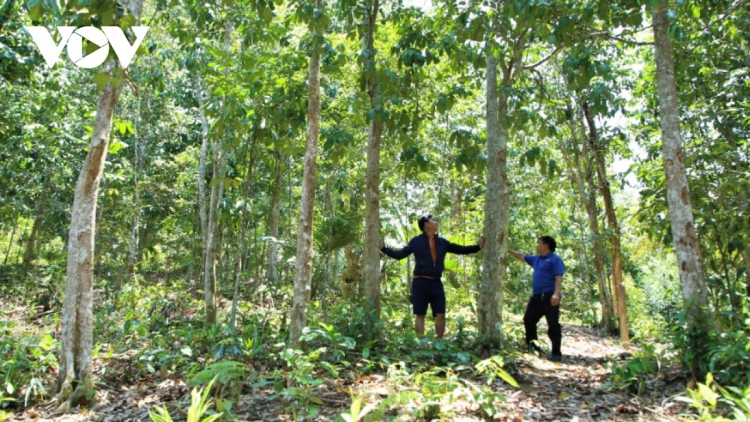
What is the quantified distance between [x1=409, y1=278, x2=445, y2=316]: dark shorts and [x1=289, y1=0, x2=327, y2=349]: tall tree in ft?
5.41

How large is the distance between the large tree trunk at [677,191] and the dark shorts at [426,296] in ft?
8.23

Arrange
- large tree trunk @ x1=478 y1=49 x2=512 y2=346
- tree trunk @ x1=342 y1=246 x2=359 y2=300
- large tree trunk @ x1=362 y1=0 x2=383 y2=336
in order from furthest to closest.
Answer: tree trunk @ x1=342 y1=246 x2=359 y2=300 < large tree trunk @ x1=362 y1=0 x2=383 y2=336 < large tree trunk @ x1=478 y1=49 x2=512 y2=346

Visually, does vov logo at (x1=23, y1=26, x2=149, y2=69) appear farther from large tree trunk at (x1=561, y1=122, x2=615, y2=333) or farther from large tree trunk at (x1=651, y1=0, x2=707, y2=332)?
large tree trunk at (x1=561, y1=122, x2=615, y2=333)

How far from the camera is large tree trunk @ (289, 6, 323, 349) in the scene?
4.63 meters

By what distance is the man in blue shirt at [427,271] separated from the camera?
5.95 m

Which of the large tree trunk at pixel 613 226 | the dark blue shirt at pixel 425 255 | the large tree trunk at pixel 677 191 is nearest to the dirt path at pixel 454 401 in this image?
the large tree trunk at pixel 677 191

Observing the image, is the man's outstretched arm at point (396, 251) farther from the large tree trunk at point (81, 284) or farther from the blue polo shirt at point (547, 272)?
the large tree trunk at point (81, 284)

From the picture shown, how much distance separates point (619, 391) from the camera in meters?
4.28

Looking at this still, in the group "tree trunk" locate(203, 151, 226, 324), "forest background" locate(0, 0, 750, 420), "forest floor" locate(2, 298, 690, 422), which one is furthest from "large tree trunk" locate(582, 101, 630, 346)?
"tree trunk" locate(203, 151, 226, 324)

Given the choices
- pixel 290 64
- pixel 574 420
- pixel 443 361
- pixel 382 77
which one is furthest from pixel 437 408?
pixel 290 64

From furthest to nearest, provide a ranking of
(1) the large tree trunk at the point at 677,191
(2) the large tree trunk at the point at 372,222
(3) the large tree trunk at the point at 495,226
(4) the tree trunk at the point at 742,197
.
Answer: (4) the tree trunk at the point at 742,197 → (2) the large tree trunk at the point at 372,222 → (3) the large tree trunk at the point at 495,226 → (1) the large tree trunk at the point at 677,191

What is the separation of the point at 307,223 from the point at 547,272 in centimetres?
306

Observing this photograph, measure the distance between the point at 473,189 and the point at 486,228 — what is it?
23.3 ft

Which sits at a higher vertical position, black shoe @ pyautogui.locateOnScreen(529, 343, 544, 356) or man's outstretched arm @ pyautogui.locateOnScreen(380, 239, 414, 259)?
man's outstretched arm @ pyautogui.locateOnScreen(380, 239, 414, 259)
